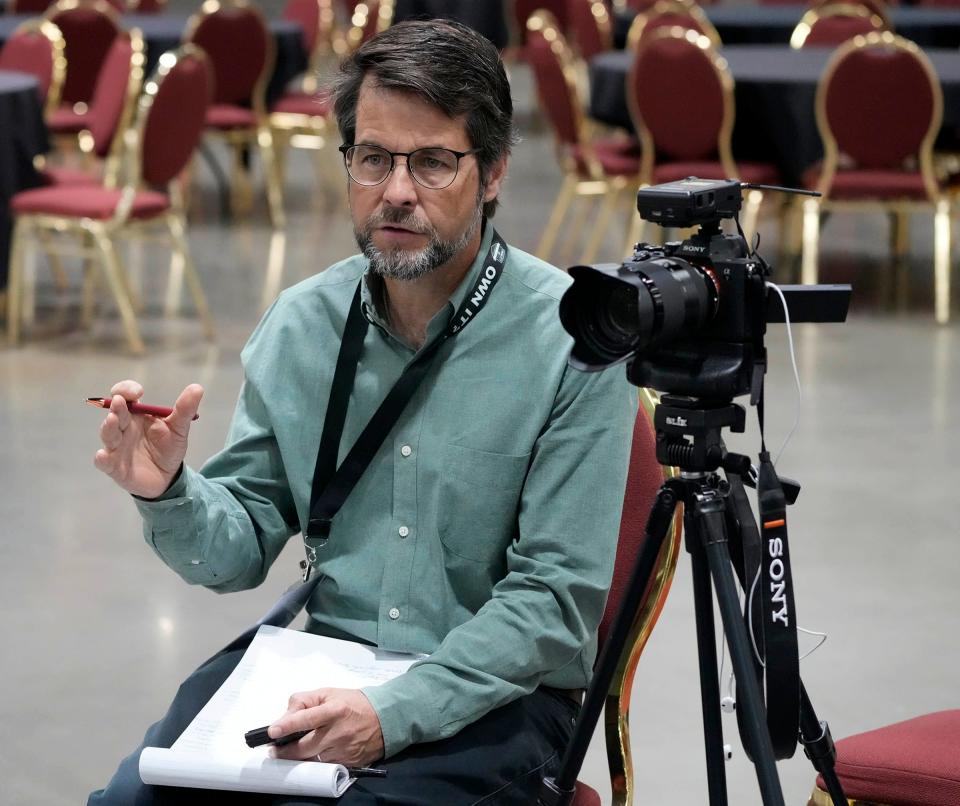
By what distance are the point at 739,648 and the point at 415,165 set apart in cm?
67

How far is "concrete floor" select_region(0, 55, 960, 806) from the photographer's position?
2910 mm

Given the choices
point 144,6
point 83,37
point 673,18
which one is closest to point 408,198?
point 83,37

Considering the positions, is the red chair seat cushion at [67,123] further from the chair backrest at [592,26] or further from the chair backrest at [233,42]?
the chair backrest at [592,26]

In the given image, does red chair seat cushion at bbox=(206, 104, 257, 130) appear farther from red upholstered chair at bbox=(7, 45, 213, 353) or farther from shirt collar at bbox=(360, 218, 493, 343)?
shirt collar at bbox=(360, 218, 493, 343)

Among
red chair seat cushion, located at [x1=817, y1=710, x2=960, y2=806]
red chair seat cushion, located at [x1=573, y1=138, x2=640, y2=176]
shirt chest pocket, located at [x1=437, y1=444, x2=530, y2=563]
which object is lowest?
red chair seat cushion, located at [x1=817, y1=710, x2=960, y2=806]

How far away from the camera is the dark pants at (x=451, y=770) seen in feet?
5.58

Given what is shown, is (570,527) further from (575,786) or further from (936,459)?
(936,459)

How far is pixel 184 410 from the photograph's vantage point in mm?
1752

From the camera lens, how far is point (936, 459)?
4.40 metres

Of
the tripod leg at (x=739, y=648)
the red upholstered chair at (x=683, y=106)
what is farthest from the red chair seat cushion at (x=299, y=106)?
the tripod leg at (x=739, y=648)

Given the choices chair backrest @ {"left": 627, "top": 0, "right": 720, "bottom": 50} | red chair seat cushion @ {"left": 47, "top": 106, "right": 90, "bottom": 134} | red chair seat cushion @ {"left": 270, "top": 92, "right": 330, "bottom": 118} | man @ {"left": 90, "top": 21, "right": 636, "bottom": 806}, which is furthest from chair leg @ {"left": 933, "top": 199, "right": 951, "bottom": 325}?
man @ {"left": 90, "top": 21, "right": 636, "bottom": 806}

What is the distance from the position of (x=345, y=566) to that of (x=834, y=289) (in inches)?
26.0

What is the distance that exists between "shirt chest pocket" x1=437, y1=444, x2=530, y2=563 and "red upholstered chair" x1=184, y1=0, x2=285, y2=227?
19.3 ft

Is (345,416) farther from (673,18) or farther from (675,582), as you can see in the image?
(673,18)
